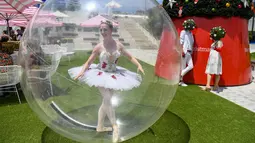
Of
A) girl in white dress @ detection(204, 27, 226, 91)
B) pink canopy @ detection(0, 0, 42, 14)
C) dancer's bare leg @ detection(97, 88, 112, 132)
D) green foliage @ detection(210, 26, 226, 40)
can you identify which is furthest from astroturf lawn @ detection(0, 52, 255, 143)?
pink canopy @ detection(0, 0, 42, 14)

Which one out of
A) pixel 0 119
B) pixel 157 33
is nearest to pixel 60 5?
pixel 157 33

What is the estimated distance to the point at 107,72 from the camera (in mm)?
2852

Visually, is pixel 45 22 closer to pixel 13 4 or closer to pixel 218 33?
pixel 13 4

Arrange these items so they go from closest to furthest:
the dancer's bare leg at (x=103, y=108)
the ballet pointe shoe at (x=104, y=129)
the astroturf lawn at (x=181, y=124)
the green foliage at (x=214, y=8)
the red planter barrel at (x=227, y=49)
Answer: the dancer's bare leg at (x=103, y=108), the ballet pointe shoe at (x=104, y=129), the astroturf lawn at (x=181, y=124), the green foliage at (x=214, y=8), the red planter barrel at (x=227, y=49)

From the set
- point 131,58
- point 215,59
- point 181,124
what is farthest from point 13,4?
point 215,59

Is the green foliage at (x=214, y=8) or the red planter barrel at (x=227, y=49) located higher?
the green foliage at (x=214, y=8)

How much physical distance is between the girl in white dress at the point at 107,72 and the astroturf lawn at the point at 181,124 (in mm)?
167

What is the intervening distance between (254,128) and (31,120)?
4.09m

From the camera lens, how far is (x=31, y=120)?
4367 mm

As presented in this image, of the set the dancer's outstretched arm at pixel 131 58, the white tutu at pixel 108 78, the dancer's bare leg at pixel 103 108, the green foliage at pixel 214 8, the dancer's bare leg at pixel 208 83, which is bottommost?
the dancer's bare leg at pixel 208 83

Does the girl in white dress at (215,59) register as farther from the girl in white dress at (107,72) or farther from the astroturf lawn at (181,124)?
the girl in white dress at (107,72)

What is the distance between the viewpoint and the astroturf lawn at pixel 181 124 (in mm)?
3680

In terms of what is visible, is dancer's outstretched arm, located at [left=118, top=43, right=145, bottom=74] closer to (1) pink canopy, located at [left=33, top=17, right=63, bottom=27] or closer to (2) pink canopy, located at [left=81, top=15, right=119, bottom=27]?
(2) pink canopy, located at [left=81, top=15, right=119, bottom=27]

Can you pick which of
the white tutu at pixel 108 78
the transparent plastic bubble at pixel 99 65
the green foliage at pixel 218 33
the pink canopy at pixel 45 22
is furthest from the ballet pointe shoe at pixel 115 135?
the green foliage at pixel 218 33
